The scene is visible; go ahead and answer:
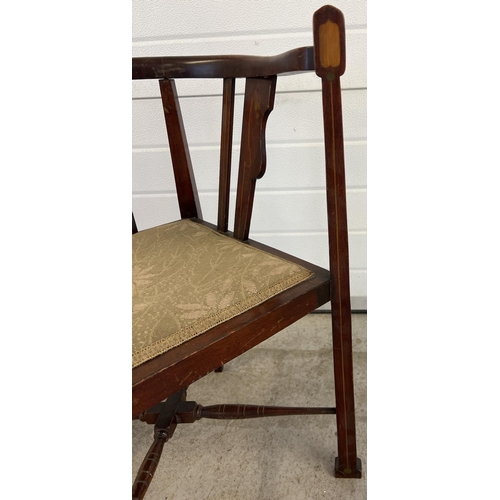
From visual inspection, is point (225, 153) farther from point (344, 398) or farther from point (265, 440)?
point (265, 440)

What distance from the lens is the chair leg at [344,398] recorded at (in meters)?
0.89

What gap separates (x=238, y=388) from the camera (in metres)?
1.33

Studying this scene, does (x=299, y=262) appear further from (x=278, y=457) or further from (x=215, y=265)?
(x=278, y=457)

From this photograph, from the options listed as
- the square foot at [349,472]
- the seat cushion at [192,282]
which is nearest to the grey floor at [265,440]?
the square foot at [349,472]

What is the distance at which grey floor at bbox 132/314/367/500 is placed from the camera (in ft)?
3.33

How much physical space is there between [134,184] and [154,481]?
898 mm

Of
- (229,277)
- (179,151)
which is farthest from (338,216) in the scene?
(179,151)

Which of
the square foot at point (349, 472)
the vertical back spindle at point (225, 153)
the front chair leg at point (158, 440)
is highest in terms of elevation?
the vertical back spindle at point (225, 153)

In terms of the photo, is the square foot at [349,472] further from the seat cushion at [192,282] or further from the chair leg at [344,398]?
the seat cushion at [192,282]

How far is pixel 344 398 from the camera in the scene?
3.07 feet

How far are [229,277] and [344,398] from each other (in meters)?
0.33

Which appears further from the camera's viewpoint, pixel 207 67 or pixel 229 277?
pixel 207 67

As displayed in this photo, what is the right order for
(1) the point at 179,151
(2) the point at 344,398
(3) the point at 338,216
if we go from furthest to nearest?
1. (1) the point at 179,151
2. (2) the point at 344,398
3. (3) the point at 338,216

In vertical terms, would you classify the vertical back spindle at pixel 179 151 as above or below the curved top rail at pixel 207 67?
below
